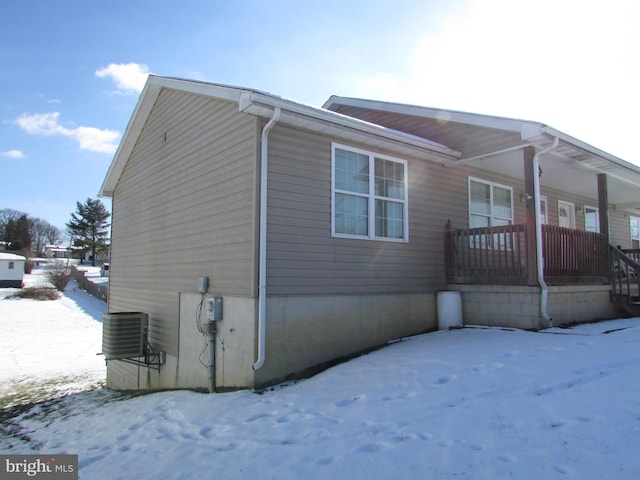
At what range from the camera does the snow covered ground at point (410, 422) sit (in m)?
3.38

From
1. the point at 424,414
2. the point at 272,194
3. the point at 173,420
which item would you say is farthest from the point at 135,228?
the point at 424,414

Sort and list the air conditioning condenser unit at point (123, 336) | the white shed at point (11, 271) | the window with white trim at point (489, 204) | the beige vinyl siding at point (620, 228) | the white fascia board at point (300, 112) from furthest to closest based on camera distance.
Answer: the white shed at point (11, 271)
the beige vinyl siding at point (620, 228)
the window with white trim at point (489, 204)
the air conditioning condenser unit at point (123, 336)
the white fascia board at point (300, 112)

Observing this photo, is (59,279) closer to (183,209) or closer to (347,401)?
(183,209)

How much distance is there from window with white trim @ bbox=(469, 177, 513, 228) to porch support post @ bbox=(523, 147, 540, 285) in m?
1.84

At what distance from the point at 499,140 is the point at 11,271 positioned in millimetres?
47442

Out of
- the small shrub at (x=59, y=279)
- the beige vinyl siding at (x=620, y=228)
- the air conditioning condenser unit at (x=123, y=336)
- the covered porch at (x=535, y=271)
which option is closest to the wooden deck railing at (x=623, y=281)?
the covered porch at (x=535, y=271)

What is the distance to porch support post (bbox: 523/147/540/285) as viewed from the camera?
315 inches

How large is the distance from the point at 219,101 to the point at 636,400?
7.02 m

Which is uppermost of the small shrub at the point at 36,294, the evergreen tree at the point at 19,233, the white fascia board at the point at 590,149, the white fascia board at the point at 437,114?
the evergreen tree at the point at 19,233

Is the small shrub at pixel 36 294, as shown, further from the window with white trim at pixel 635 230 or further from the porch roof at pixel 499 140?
the window with white trim at pixel 635 230

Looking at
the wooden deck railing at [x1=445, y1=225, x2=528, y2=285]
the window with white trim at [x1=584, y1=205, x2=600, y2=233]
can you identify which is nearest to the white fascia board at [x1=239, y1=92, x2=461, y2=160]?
the wooden deck railing at [x1=445, y1=225, x2=528, y2=285]

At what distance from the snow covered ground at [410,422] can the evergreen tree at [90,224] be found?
222ft

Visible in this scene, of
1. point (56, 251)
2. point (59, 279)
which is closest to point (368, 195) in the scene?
point (59, 279)

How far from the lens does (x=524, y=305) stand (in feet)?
26.4
